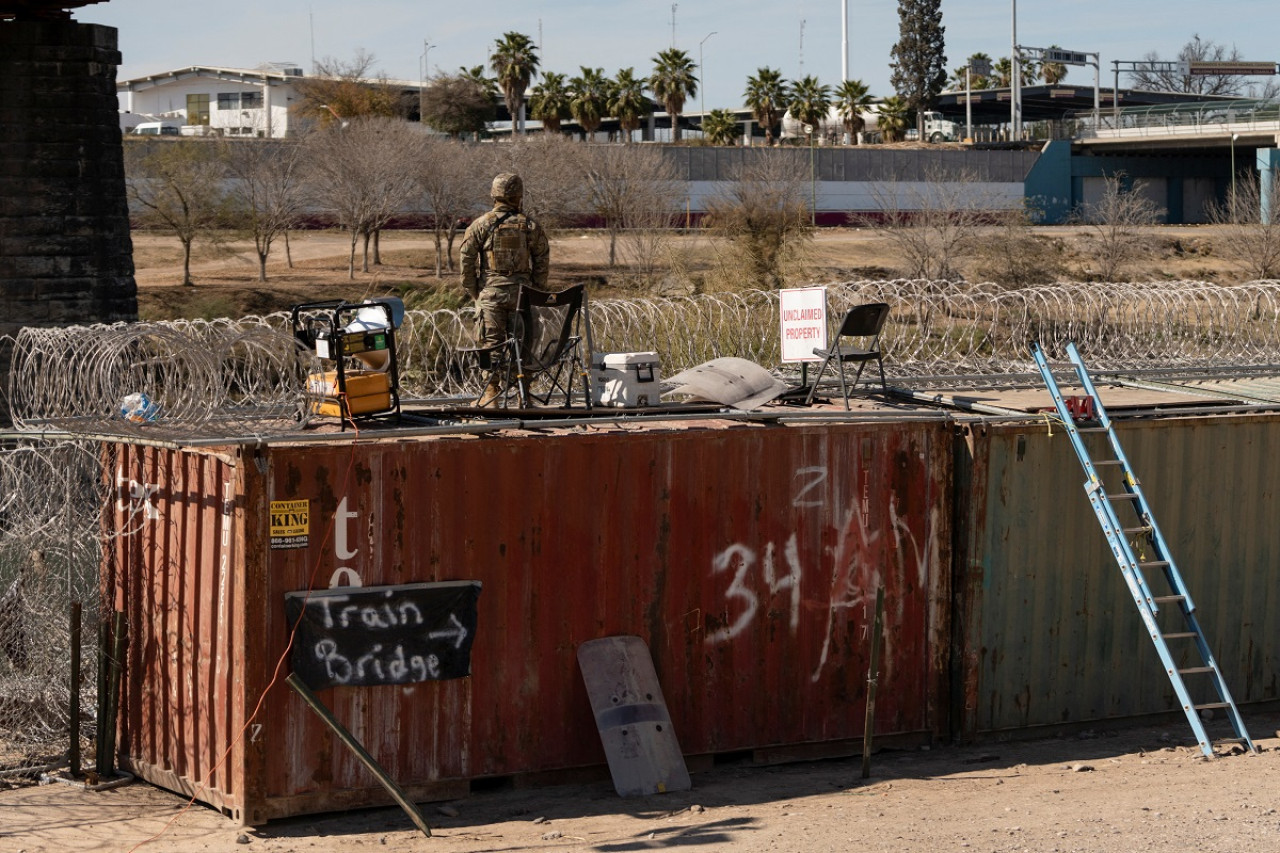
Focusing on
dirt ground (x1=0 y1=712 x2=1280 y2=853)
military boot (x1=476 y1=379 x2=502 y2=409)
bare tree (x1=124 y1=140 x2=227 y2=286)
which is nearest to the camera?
dirt ground (x1=0 y1=712 x2=1280 y2=853)

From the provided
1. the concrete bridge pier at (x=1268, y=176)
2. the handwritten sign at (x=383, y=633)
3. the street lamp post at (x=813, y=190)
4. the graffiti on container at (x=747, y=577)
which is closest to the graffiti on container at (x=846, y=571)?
the graffiti on container at (x=747, y=577)

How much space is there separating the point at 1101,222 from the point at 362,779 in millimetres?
62129

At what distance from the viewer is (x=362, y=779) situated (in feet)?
31.1

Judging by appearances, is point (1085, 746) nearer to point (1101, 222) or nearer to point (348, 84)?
point (1101, 222)

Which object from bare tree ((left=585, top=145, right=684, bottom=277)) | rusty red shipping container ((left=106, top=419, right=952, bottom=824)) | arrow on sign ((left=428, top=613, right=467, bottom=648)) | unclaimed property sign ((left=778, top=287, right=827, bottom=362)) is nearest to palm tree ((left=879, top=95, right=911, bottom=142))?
bare tree ((left=585, top=145, right=684, bottom=277))

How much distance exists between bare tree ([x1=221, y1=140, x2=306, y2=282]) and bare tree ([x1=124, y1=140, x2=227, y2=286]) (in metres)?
0.95

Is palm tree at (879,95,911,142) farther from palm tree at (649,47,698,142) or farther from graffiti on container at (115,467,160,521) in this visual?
graffiti on container at (115,467,160,521)

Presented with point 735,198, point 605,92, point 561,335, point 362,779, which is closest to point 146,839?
point 362,779

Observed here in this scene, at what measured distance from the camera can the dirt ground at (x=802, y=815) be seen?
872cm

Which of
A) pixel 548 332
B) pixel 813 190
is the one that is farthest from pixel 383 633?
pixel 813 190

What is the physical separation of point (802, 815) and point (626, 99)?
233ft

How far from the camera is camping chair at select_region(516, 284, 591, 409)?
35.5ft

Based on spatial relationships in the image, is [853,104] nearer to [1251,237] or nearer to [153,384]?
[1251,237]

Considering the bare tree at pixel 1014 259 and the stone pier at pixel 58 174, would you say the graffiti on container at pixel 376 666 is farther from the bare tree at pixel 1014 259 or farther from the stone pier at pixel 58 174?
the bare tree at pixel 1014 259
